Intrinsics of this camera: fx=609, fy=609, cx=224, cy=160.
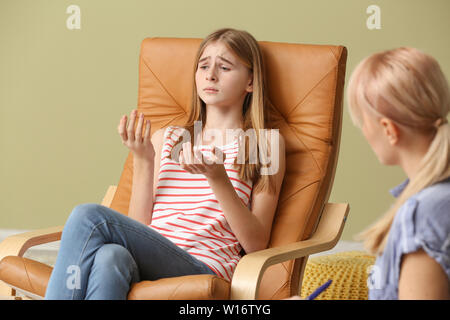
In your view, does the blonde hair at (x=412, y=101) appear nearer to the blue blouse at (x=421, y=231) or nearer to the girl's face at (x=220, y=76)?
the blue blouse at (x=421, y=231)

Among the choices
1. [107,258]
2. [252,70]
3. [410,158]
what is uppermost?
[252,70]

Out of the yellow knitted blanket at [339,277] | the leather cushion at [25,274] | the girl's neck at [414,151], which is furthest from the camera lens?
the yellow knitted blanket at [339,277]

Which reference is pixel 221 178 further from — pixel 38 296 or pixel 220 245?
pixel 38 296

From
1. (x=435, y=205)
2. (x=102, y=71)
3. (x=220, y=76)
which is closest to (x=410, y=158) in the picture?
(x=435, y=205)

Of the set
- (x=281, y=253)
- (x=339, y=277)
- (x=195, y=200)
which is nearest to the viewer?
(x=281, y=253)

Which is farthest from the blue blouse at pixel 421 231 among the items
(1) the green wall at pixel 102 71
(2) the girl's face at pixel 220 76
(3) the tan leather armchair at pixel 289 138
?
(1) the green wall at pixel 102 71

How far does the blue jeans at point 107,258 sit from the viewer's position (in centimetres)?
138

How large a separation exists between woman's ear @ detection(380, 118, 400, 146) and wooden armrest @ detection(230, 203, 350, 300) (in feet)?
1.68

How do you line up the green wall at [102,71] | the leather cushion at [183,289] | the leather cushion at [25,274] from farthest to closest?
the green wall at [102,71], the leather cushion at [25,274], the leather cushion at [183,289]

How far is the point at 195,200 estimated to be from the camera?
183 cm

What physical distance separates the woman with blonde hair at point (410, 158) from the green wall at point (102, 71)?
207 centimetres

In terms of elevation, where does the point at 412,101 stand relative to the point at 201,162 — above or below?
above

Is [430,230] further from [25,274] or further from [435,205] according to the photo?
[25,274]

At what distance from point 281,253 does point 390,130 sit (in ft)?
1.93
